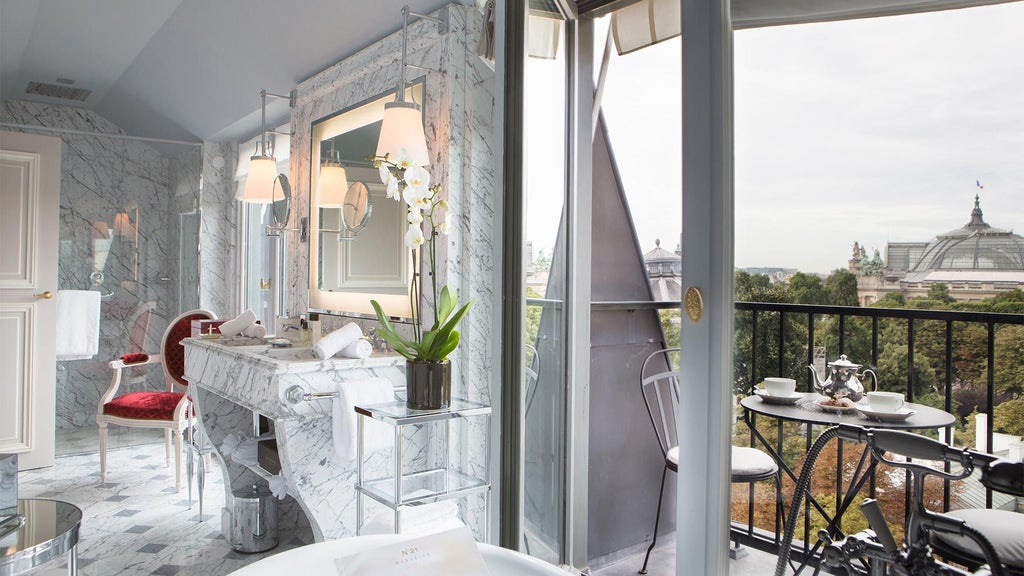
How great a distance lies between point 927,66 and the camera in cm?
110

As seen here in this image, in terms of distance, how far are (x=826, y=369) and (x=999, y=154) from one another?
1.47 ft

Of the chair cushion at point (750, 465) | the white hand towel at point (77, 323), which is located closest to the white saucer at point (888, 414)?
the chair cushion at point (750, 465)

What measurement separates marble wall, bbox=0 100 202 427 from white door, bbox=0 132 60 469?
0.32 metres

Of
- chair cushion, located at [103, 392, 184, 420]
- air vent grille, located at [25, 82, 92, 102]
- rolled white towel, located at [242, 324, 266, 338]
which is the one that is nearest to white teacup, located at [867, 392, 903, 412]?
rolled white towel, located at [242, 324, 266, 338]

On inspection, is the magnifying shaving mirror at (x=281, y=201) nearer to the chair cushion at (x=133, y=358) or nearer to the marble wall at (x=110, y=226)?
the chair cushion at (x=133, y=358)

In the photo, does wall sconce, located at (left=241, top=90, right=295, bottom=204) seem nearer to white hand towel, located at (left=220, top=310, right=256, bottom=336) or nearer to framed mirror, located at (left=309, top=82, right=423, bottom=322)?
framed mirror, located at (left=309, top=82, right=423, bottom=322)

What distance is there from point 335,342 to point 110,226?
3261mm

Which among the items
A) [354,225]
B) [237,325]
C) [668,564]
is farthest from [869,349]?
[237,325]

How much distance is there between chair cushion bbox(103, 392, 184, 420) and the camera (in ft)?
12.7

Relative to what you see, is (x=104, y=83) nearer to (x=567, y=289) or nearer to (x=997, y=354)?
(x=567, y=289)

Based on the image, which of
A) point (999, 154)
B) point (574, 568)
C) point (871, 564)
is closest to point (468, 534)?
point (871, 564)

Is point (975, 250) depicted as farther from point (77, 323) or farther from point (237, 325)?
point (77, 323)

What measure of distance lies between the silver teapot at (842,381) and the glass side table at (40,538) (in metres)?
2.12

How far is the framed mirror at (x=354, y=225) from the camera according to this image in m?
2.96
